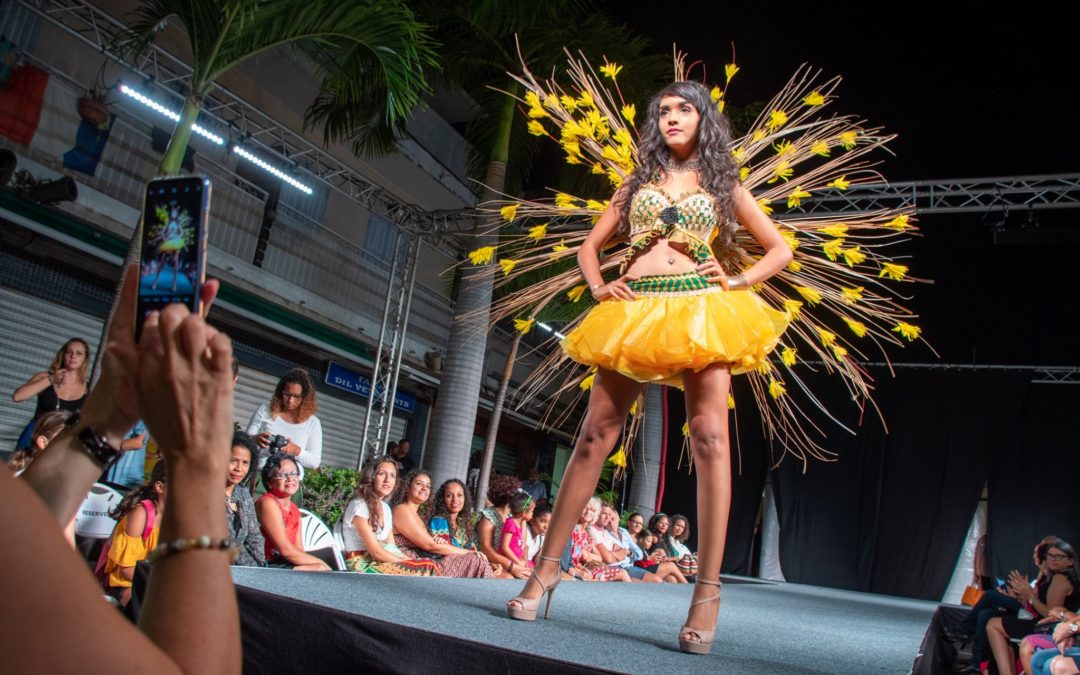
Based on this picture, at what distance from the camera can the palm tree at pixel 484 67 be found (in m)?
7.39

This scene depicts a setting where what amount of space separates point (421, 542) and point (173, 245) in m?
4.16

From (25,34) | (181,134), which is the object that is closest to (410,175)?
(25,34)

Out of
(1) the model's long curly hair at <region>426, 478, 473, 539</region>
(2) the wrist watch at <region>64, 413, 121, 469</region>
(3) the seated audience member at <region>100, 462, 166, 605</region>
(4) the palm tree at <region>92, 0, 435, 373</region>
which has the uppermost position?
(4) the palm tree at <region>92, 0, 435, 373</region>

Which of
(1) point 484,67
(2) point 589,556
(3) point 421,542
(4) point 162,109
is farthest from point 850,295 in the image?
(4) point 162,109

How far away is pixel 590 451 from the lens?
212cm

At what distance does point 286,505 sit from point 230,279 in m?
6.88

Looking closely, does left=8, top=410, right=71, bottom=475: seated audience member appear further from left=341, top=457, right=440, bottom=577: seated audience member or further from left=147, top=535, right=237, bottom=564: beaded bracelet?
left=147, top=535, right=237, bottom=564: beaded bracelet

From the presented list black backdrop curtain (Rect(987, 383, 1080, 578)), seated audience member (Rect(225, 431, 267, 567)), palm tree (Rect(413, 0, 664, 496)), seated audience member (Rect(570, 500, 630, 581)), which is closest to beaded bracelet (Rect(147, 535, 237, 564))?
seated audience member (Rect(225, 431, 267, 567))

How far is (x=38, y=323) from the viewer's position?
8578 millimetres

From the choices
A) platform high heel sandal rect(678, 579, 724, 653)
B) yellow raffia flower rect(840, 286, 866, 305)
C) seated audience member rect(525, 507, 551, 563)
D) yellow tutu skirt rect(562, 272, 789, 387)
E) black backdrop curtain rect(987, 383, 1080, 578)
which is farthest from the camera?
black backdrop curtain rect(987, 383, 1080, 578)

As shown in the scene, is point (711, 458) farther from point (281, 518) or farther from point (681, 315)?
point (281, 518)

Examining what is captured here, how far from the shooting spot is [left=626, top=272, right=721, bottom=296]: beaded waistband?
2.13m

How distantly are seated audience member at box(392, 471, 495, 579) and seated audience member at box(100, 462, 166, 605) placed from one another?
1567 mm

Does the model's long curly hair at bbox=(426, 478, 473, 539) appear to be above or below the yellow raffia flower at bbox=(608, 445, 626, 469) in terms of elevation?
below
